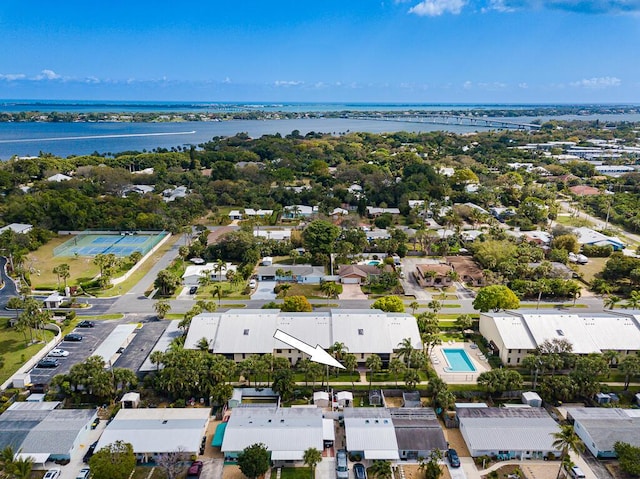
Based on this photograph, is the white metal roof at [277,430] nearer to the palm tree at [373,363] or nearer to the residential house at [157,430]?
the residential house at [157,430]

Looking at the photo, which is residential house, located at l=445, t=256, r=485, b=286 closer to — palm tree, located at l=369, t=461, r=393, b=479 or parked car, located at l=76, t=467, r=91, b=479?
palm tree, located at l=369, t=461, r=393, b=479

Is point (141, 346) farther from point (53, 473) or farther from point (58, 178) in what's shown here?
point (58, 178)

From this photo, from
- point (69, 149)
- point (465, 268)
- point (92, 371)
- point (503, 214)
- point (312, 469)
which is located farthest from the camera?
point (69, 149)

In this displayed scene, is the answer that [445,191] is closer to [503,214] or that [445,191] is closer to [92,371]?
[503,214]

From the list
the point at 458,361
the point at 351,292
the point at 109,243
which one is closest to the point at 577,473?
the point at 458,361

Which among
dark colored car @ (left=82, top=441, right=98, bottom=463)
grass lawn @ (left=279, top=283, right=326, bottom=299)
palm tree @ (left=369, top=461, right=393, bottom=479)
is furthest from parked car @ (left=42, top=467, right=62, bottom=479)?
grass lawn @ (left=279, top=283, right=326, bottom=299)

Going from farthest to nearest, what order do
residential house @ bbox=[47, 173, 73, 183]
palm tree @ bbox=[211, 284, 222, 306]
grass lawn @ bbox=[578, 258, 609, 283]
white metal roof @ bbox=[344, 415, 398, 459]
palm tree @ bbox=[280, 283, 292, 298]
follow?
residential house @ bbox=[47, 173, 73, 183] → grass lawn @ bbox=[578, 258, 609, 283] → palm tree @ bbox=[280, 283, 292, 298] → palm tree @ bbox=[211, 284, 222, 306] → white metal roof @ bbox=[344, 415, 398, 459]

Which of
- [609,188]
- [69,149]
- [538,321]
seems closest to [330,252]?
[538,321]
